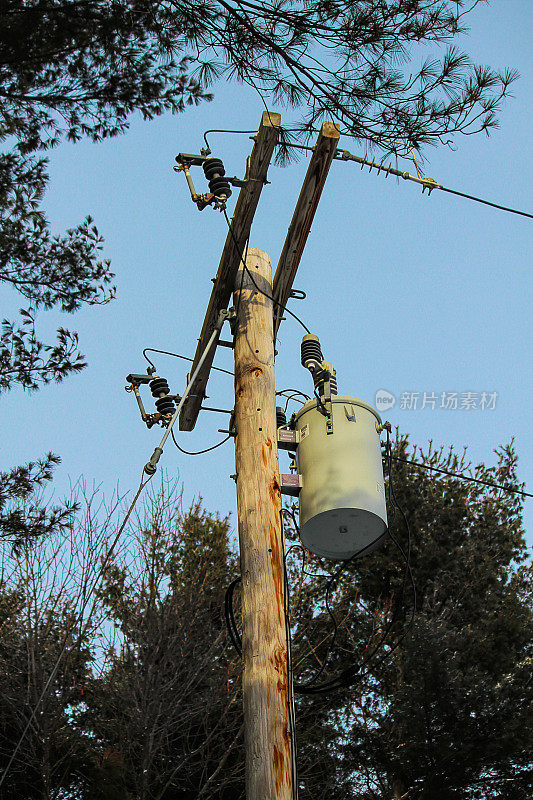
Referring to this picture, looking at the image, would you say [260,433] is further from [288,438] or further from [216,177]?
[216,177]

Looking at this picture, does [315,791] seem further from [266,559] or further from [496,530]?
[266,559]

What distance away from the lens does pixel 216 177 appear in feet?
14.3

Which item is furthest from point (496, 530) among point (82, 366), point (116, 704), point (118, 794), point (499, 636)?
point (82, 366)

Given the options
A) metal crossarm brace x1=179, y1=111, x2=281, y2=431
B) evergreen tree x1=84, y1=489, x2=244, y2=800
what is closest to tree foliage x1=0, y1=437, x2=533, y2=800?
evergreen tree x1=84, y1=489, x2=244, y2=800

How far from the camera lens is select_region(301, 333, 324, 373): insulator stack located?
452 cm

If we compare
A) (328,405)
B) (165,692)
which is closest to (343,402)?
(328,405)

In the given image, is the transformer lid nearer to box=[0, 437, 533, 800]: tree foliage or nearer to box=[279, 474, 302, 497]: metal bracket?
box=[279, 474, 302, 497]: metal bracket

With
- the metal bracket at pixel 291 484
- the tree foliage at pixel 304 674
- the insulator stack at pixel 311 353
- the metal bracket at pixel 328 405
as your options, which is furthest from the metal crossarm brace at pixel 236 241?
the tree foliage at pixel 304 674

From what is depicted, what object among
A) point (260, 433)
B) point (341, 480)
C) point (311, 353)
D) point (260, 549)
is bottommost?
point (260, 549)

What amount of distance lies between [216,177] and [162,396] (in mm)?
1384

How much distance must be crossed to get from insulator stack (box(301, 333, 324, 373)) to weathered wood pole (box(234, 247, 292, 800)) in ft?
0.79

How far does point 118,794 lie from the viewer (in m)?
9.23

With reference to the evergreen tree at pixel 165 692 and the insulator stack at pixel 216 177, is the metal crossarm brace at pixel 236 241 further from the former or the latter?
the evergreen tree at pixel 165 692

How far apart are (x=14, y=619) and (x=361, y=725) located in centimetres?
625
